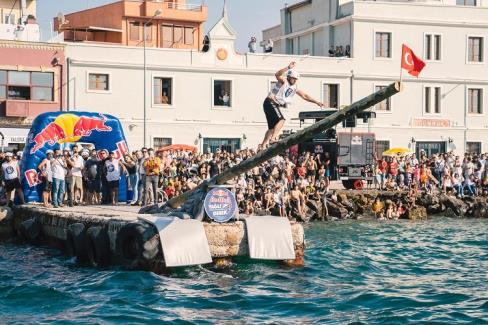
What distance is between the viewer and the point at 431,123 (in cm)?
5625

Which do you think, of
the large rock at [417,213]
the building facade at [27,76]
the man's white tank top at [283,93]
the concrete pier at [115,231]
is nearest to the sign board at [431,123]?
the large rock at [417,213]

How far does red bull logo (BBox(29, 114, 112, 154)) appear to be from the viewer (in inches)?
1165

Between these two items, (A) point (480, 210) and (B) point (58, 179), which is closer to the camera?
(B) point (58, 179)

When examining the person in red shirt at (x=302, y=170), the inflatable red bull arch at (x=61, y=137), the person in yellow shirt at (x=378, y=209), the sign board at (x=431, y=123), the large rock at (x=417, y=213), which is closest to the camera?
the inflatable red bull arch at (x=61, y=137)

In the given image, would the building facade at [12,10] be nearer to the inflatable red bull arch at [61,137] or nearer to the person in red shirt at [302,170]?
the person in red shirt at [302,170]

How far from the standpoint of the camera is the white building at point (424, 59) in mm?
55156

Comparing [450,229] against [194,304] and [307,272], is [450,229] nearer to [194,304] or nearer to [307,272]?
[307,272]

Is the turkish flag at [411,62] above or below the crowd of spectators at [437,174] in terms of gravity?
above

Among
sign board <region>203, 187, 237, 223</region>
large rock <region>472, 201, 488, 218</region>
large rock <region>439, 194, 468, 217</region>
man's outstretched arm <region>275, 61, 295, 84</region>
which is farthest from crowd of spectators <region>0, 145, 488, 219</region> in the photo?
man's outstretched arm <region>275, 61, 295, 84</region>

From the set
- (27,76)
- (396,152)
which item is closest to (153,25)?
(27,76)

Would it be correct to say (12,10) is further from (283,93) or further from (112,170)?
(283,93)

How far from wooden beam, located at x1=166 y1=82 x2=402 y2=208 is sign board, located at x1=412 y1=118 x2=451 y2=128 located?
35465mm

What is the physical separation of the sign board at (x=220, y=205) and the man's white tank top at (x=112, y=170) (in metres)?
9.10

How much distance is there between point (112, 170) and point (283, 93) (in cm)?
1170
